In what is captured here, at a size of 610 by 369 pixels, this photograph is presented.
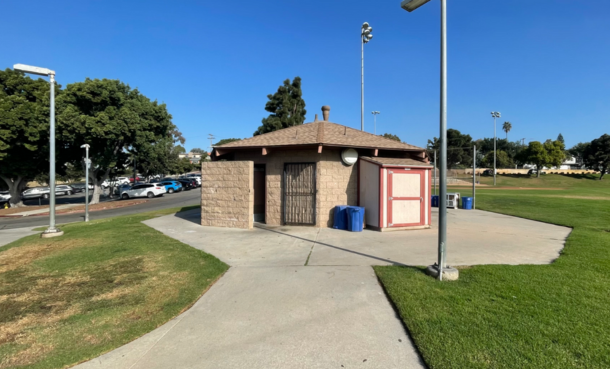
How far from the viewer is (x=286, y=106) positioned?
102ft

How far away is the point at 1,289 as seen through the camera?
5352 millimetres

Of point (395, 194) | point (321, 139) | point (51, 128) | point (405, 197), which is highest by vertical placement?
point (51, 128)

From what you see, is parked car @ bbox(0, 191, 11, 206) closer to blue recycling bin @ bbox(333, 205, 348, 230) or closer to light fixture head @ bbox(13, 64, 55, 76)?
light fixture head @ bbox(13, 64, 55, 76)

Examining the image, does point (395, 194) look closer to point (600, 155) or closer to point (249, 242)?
point (249, 242)

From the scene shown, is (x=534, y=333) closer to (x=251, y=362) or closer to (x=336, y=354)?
(x=336, y=354)

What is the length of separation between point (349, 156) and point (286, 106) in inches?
838

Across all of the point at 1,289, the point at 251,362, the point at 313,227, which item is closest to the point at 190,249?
the point at 1,289

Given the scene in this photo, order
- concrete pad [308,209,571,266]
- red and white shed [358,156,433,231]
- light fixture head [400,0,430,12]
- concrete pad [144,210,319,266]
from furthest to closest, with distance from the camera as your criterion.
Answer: red and white shed [358,156,433,231], concrete pad [144,210,319,266], concrete pad [308,209,571,266], light fixture head [400,0,430,12]

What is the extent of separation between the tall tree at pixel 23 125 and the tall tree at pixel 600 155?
99.1 m

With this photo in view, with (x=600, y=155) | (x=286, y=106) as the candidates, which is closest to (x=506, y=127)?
(x=600, y=155)

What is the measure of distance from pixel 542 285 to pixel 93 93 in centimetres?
3045

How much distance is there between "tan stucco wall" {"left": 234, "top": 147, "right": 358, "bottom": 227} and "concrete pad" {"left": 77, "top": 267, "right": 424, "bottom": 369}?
5.76m

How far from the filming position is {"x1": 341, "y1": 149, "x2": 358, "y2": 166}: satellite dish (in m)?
11.2

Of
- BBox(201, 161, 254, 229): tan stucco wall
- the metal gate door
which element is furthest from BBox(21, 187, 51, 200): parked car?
the metal gate door
